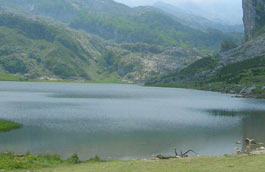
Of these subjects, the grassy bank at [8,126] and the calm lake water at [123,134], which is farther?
the grassy bank at [8,126]

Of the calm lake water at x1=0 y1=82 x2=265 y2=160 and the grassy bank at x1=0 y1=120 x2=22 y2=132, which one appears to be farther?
the grassy bank at x1=0 y1=120 x2=22 y2=132

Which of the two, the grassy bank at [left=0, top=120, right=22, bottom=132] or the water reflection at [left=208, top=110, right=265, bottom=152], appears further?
the grassy bank at [left=0, top=120, right=22, bottom=132]

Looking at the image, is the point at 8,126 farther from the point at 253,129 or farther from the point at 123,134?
the point at 253,129

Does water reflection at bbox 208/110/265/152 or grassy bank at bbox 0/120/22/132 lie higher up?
grassy bank at bbox 0/120/22/132

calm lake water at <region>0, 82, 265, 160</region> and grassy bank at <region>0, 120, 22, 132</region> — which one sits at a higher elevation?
grassy bank at <region>0, 120, 22, 132</region>

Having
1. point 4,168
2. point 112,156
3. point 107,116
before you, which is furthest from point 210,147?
point 107,116

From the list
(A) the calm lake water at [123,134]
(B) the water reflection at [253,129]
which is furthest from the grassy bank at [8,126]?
(B) the water reflection at [253,129]

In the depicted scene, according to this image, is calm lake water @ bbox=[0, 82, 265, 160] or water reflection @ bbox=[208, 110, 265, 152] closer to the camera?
calm lake water @ bbox=[0, 82, 265, 160]

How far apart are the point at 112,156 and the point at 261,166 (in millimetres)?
31277

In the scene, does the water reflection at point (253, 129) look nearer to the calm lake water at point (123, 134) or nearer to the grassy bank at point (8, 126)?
the calm lake water at point (123, 134)

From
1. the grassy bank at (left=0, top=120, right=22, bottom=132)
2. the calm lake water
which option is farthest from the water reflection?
the grassy bank at (left=0, top=120, right=22, bottom=132)

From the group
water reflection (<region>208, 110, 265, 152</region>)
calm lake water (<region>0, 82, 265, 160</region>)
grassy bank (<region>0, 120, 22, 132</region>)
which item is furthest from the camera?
grassy bank (<region>0, 120, 22, 132</region>)

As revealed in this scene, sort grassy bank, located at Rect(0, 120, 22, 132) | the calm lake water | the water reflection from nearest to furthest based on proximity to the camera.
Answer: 1. the calm lake water
2. the water reflection
3. grassy bank, located at Rect(0, 120, 22, 132)

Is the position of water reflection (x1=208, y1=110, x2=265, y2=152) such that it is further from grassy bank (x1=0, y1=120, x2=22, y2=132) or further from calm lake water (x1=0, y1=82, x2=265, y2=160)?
grassy bank (x1=0, y1=120, x2=22, y2=132)
